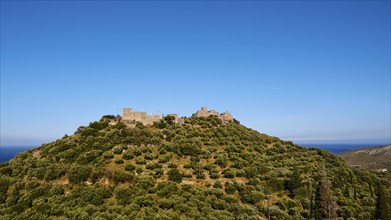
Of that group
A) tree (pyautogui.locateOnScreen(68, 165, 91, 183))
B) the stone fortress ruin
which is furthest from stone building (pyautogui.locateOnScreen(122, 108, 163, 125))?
tree (pyautogui.locateOnScreen(68, 165, 91, 183))

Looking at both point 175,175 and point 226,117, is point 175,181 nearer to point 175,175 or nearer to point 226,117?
point 175,175

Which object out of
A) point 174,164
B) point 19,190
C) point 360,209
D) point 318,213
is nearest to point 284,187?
point 318,213

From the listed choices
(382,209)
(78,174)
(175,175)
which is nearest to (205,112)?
(175,175)

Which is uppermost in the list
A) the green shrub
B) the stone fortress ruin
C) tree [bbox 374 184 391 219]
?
the stone fortress ruin

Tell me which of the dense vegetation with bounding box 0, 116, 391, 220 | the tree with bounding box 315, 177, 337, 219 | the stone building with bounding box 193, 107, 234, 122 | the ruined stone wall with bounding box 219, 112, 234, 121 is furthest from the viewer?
the stone building with bounding box 193, 107, 234, 122

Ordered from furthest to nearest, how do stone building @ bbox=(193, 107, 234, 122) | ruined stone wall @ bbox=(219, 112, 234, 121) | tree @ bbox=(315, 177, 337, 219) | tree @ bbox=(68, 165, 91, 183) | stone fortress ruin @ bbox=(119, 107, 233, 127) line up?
stone building @ bbox=(193, 107, 234, 122) → ruined stone wall @ bbox=(219, 112, 234, 121) → stone fortress ruin @ bbox=(119, 107, 233, 127) → tree @ bbox=(68, 165, 91, 183) → tree @ bbox=(315, 177, 337, 219)

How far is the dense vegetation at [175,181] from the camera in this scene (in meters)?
28.1

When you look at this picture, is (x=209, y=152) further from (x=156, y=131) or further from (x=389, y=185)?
(x=389, y=185)

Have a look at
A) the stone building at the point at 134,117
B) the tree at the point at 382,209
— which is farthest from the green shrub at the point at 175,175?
the tree at the point at 382,209

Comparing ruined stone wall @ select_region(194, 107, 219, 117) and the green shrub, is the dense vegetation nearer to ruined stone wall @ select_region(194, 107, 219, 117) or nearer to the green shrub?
the green shrub

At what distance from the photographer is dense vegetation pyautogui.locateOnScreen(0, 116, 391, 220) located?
28.1m

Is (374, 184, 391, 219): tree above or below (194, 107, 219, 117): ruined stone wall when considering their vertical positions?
below

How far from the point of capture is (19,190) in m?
31.6

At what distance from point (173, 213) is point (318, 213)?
50.0 ft
